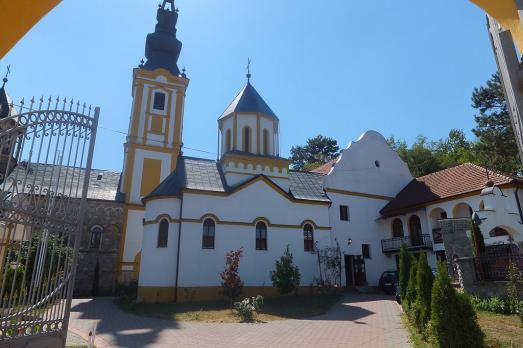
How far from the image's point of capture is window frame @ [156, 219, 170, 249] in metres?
20.3

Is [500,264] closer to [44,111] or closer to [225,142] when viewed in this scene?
[44,111]

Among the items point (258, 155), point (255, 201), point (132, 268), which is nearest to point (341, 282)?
point (255, 201)

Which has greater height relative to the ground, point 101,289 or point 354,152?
point 354,152

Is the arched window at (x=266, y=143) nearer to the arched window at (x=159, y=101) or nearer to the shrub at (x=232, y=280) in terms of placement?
the shrub at (x=232, y=280)

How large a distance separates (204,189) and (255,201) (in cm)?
319

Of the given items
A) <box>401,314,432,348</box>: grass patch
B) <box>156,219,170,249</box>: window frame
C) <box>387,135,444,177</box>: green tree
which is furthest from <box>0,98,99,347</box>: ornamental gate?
<box>387,135,444,177</box>: green tree

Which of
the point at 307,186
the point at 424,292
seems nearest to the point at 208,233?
the point at 307,186

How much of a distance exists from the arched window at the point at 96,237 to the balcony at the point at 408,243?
2027cm

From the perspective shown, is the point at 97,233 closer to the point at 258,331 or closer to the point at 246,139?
the point at 246,139

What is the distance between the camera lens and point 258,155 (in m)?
24.4

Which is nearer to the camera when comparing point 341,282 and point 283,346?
point 283,346

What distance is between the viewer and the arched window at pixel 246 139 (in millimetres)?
25297

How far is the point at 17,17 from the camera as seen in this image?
10.2 feet

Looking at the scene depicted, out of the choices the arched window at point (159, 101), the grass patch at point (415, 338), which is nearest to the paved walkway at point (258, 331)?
the grass patch at point (415, 338)
